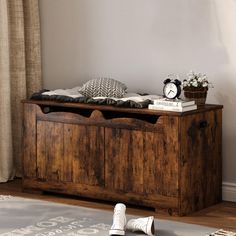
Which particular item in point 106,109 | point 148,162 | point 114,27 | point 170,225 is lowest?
point 170,225

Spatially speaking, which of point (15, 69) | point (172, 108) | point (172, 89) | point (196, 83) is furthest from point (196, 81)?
point (15, 69)

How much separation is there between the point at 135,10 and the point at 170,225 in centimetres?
165

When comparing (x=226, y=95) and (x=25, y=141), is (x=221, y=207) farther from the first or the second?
(x=25, y=141)

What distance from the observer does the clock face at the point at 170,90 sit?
4.88 meters

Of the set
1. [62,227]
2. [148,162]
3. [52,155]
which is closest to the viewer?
[62,227]

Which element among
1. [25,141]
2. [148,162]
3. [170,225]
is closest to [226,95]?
[148,162]

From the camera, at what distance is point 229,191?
5227 millimetres

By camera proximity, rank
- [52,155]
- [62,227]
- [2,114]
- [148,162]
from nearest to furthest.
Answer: [62,227] → [148,162] → [52,155] → [2,114]

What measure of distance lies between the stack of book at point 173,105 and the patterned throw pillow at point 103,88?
1.19 ft

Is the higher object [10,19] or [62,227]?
[10,19]

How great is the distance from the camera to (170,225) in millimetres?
4598

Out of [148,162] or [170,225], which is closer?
[170,225]

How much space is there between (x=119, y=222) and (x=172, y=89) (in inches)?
39.0

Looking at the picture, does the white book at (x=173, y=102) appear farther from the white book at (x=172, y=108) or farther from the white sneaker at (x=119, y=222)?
the white sneaker at (x=119, y=222)
